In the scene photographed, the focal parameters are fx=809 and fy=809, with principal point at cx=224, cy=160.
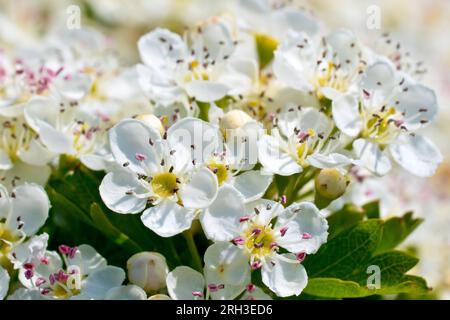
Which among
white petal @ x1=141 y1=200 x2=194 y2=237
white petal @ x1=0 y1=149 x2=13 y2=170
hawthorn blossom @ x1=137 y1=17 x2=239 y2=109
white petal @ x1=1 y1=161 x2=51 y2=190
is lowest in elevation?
white petal @ x1=141 y1=200 x2=194 y2=237

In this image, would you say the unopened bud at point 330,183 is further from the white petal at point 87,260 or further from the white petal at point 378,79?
the white petal at point 87,260

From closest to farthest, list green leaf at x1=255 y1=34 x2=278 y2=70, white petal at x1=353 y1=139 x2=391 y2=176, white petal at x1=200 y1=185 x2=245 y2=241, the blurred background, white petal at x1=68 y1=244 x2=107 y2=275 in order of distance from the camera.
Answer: white petal at x1=200 y1=185 x2=245 y2=241, white petal at x1=68 y1=244 x2=107 y2=275, white petal at x1=353 y1=139 x2=391 y2=176, green leaf at x1=255 y1=34 x2=278 y2=70, the blurred background

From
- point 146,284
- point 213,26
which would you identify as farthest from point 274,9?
point 146,284

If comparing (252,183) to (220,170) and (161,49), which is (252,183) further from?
(161,49)

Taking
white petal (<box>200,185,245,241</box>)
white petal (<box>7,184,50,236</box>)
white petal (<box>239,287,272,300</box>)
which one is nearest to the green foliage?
white petal (<box>239,287,272,300</box>)

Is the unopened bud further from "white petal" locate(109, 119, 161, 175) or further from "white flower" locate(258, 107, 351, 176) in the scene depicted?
"white petal" locate(109, 119, 161, 175)

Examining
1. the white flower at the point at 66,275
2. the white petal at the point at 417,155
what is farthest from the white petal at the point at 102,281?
the white petal at the point at 417,155
